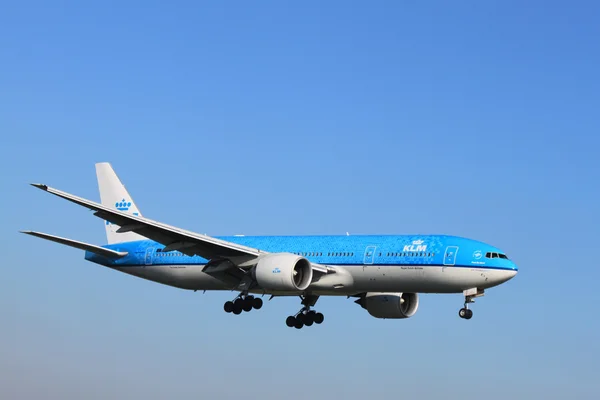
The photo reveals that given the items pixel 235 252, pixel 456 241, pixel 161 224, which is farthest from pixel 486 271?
pixel 161 224

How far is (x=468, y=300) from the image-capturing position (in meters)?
52.6

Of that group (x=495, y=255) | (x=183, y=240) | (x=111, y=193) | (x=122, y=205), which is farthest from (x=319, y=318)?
(x=111, y=193)

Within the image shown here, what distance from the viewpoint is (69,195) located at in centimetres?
4853

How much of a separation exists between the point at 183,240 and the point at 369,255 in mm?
9835

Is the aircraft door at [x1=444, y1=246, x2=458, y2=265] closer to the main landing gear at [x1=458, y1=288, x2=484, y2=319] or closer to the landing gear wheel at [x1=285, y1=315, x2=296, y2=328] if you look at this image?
the main landing gear at [x1=458, y1=288, x2=484, y2=319]

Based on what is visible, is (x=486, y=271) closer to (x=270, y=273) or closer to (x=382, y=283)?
(x=382, y=283)

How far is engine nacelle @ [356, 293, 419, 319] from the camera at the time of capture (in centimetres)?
5902

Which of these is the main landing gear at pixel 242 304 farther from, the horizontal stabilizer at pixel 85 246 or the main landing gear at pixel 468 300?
the main landing gear at pixel 468 300

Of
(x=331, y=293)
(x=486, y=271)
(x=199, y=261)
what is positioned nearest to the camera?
(x=486, y=271)

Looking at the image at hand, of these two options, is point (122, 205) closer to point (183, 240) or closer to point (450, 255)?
point (183, 240)

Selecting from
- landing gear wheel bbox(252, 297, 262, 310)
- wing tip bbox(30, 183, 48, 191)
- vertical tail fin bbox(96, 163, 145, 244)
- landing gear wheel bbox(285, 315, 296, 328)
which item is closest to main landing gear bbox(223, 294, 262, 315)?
landing gear wheel bbox(252, 297, 262, 310)

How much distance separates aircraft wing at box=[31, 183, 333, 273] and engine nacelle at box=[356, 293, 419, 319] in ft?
18.0

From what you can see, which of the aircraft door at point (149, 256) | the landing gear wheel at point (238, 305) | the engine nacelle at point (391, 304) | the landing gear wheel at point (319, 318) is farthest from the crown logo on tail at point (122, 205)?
the engine nacelle at point (391, 304)

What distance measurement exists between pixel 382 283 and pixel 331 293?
3575 mm
